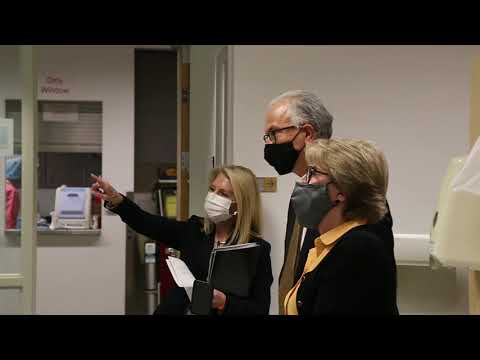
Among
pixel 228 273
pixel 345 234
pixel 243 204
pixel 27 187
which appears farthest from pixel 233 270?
pixel 27 187

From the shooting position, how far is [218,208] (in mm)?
2033

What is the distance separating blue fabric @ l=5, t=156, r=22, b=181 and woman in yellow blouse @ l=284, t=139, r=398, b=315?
4.83 feet

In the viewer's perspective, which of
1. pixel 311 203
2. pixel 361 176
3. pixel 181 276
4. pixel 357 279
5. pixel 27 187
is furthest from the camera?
pixel 27 187

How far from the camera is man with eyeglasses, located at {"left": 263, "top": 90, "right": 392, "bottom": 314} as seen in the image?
1.62m

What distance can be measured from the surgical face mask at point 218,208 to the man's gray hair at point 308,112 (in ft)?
1.83

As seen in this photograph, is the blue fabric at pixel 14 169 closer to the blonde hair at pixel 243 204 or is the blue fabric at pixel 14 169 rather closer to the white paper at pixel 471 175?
the blonde hair at pixel 243 204

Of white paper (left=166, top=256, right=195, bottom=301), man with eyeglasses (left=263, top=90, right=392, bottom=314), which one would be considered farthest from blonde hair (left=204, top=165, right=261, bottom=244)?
man with eyeglasses (left=263, top=90, right=392, bottom=314)

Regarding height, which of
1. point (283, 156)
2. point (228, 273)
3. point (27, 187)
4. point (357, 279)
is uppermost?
point (283, 156)

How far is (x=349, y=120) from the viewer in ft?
8.77

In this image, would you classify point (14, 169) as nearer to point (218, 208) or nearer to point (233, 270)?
point (218, 208)

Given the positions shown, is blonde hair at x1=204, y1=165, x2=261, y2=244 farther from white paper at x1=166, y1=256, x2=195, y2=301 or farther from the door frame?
the door frame

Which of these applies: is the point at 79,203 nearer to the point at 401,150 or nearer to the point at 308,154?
the point at 401,150

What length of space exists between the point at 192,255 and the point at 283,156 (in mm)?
663

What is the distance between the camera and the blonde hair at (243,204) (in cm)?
204
